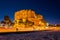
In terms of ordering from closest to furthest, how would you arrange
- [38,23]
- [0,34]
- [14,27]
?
[14,27]
[38,23]
[0,34]

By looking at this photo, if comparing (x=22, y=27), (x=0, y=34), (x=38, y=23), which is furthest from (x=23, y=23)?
(x=0, y=34)

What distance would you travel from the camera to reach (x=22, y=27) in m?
33.3

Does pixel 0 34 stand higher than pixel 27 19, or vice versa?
pixel 27 19

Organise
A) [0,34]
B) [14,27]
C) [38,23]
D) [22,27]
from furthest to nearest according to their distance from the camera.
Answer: [0,34]
[38,23]
[22,27]
[14,27]

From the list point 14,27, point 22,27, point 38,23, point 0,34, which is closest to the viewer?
point 14,27

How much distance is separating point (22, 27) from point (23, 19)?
1.64m

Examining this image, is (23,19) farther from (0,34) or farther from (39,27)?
(0,34)

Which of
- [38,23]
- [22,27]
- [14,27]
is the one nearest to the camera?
[14,27]

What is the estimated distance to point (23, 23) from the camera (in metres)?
33.5

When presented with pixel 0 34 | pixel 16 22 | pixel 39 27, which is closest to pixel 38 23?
pixel 39 27

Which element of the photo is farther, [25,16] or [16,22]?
[25,16]

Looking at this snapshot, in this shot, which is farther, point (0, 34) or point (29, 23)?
point (0, 34)

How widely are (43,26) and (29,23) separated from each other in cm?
334

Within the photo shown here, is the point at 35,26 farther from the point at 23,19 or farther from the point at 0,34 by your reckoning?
the point at 0,34
